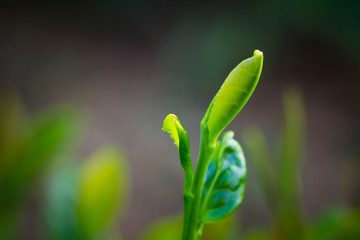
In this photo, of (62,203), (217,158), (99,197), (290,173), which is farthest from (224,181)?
(62,203)

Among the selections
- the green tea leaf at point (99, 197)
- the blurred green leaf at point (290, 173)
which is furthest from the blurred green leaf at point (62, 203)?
the blurred green leaf at point (290, 173)

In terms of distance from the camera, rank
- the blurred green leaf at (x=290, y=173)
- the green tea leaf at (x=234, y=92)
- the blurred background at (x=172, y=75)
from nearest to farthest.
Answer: the green tea leaf at (x=234, y=92) → the blurred green leaf at (x=290, y=173) → the blurred background at (x=172, y=75)

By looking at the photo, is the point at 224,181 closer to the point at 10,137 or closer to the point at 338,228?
the point at 338,228

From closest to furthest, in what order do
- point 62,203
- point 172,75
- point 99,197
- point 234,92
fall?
point 234,92, point 99,197, point 62,203, point 172,75

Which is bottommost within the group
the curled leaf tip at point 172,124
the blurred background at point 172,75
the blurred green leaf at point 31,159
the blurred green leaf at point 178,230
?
the blurred green leaf at point 178,230

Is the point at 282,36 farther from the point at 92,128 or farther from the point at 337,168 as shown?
the point at 92,128

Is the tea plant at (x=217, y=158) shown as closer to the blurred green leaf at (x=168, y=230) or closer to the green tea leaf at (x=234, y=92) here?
the green tea leaf at (x=234, y=92)
